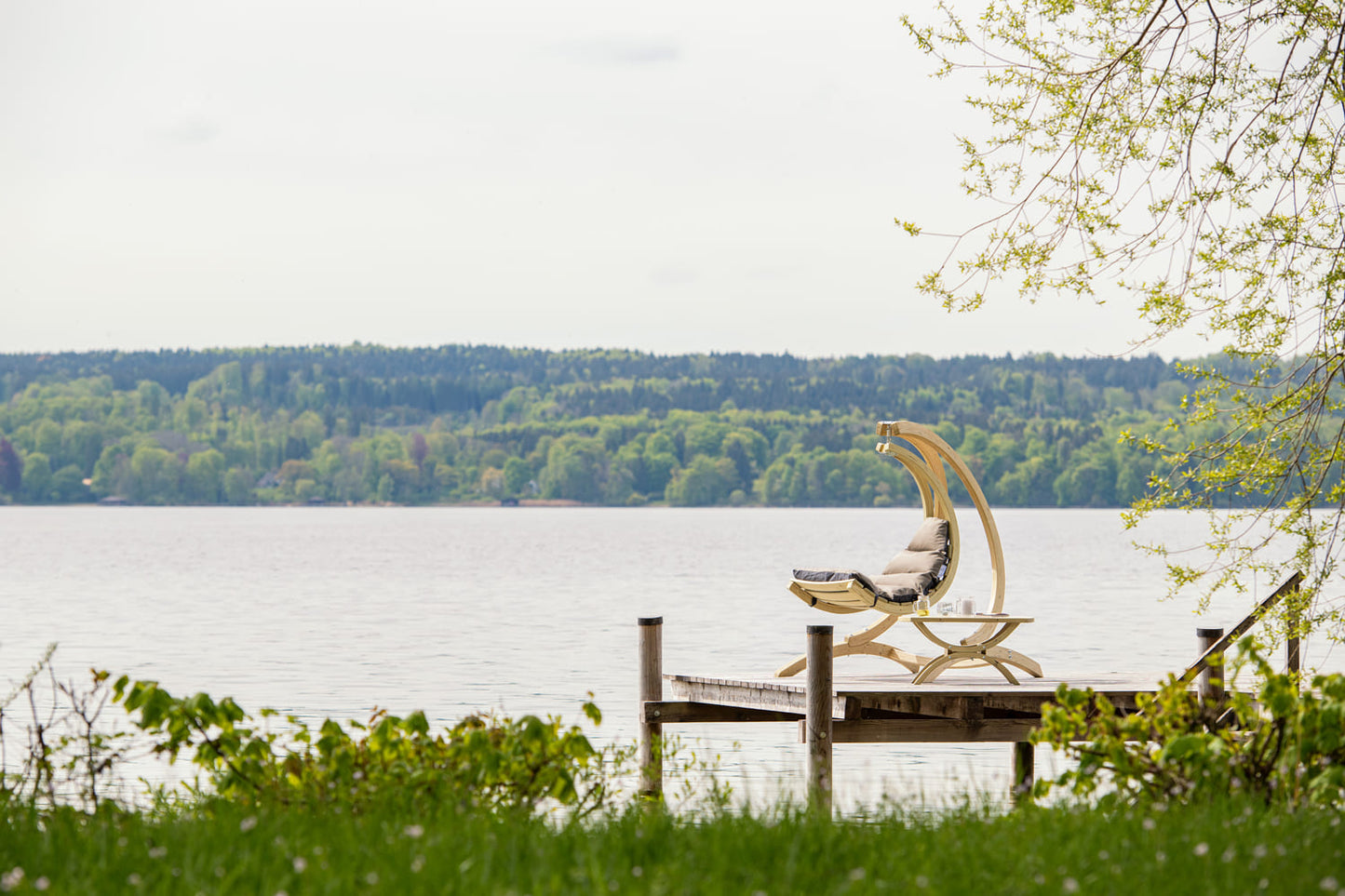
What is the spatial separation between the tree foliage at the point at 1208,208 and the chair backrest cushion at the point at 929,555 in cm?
265

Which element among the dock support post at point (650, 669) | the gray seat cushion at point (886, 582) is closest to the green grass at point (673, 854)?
the dock support post at point (650, 669)

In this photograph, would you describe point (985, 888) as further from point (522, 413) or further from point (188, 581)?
point (522, 413)

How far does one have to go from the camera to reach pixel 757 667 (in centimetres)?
2125

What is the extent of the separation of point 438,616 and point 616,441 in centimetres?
6588

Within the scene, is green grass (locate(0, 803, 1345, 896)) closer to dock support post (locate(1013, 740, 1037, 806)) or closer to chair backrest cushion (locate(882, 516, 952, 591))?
chair backrest cushion (locate(882, 516, 952, 591))

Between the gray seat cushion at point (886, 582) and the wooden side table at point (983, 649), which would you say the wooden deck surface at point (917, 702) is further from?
the gray seat cushion at point (886, 582)

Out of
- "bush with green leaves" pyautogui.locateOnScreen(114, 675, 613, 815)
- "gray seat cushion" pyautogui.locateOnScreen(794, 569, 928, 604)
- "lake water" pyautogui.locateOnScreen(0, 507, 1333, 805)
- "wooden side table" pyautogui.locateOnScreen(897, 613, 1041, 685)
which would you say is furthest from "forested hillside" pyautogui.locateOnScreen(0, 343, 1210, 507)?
"bush with green leaves" pyautogui.locateOnScreen(114, 675, 613, 815)

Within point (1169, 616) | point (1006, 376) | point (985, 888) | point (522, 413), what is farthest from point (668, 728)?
point (522, 413)

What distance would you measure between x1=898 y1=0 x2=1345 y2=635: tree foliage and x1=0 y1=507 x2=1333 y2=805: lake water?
6.06 feet

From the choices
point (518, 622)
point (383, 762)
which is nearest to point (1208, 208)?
point (383, 762)

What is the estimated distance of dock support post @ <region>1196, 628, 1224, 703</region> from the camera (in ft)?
25.7

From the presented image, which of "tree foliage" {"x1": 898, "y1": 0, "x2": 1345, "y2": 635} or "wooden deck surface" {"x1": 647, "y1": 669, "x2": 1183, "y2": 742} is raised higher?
"tree foliage" {"x1": 898, "y1": 0, "x2": 1345, "y2": 635}

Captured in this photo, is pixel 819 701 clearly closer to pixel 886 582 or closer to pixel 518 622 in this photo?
pixel 886 582

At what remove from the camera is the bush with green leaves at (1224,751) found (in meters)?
5.05
